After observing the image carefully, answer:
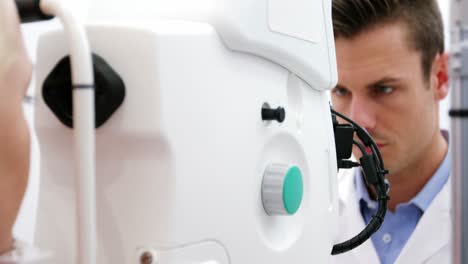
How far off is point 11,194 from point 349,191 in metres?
1.07

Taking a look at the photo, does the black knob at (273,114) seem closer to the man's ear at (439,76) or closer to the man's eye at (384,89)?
the man's eye at (384,89)

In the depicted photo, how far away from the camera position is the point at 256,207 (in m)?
0.49

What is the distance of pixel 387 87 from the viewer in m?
1.17

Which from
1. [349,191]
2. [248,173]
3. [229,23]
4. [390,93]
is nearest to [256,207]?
[248,173]

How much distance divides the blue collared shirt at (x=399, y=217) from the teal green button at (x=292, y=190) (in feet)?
2.38

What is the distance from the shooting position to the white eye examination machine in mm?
394

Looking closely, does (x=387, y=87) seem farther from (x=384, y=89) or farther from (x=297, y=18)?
(x=297, y=18)

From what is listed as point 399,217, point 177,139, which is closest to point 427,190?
point 399,217

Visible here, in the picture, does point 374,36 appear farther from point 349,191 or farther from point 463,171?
point 463,171

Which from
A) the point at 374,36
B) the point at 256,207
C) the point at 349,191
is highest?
the point at 374,36

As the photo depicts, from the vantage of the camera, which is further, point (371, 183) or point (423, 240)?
point (423, 240)

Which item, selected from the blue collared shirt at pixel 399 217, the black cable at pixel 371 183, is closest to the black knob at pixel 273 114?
the black cable at pixel 371 183

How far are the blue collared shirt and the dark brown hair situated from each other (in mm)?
252

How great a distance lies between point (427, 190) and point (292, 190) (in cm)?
84
